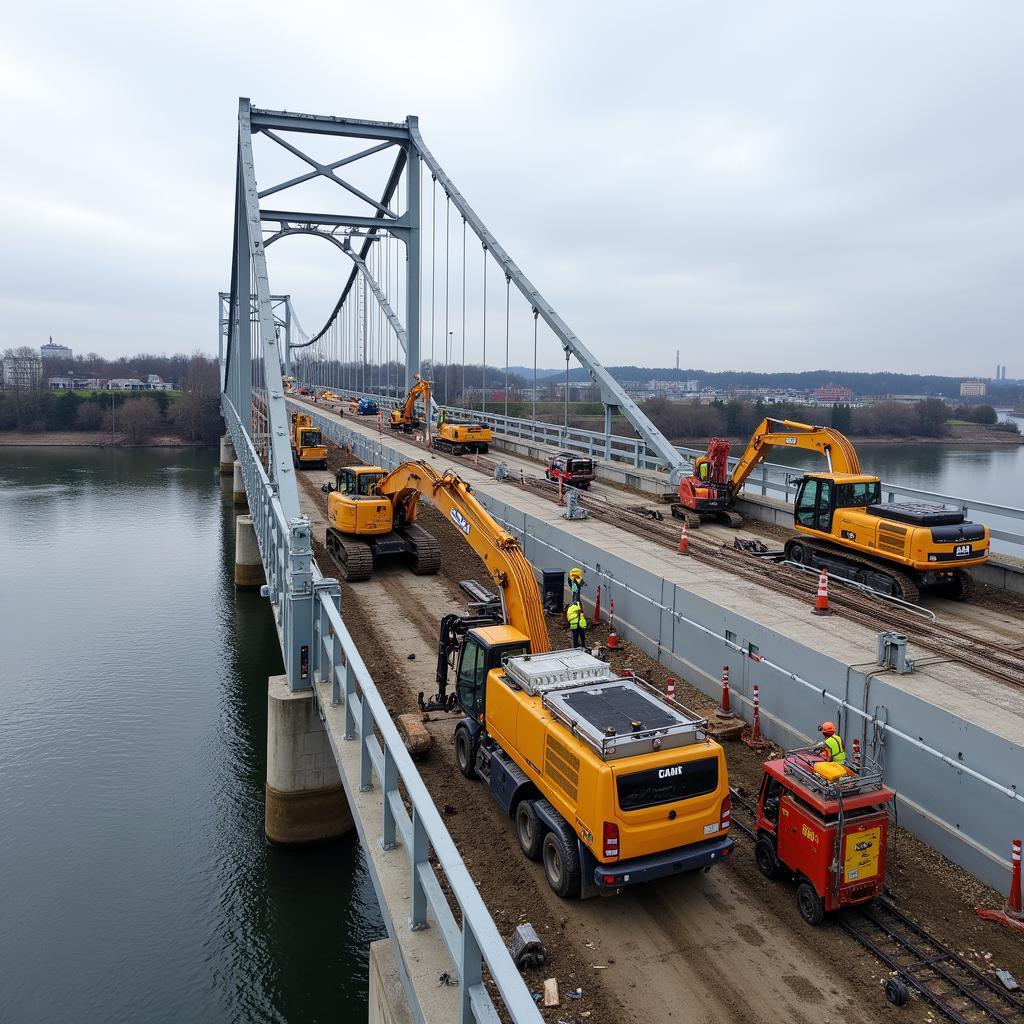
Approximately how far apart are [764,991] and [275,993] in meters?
8.20

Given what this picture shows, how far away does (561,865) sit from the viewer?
28.1 feet

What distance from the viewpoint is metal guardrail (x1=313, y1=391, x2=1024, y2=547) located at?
1840 cm

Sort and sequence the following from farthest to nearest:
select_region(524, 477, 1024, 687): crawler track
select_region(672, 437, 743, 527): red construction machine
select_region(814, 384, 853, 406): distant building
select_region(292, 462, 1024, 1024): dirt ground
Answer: select_region(814, 384, 853, 406): distant building, select_region(672, 437, 743, 527): red construction machine, select_region(524, 477, 1024, 687): crawler track, select_region(292, 462, 1024, 1024): dirt ground

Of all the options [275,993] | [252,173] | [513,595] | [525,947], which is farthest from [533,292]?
[525,947]

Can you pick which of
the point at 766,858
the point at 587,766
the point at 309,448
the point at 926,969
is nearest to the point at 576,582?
the point at 766,858

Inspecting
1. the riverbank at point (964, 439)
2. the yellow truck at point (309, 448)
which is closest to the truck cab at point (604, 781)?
the yellow truck at point (309, 448)

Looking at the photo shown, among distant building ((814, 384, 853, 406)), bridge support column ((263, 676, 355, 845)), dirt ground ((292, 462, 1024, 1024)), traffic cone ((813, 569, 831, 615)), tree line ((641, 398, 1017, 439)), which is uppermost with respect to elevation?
distant building ((814, 384, 853, 406))

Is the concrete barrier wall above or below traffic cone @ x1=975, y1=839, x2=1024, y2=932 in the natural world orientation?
above

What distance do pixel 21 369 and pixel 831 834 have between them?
638 feet

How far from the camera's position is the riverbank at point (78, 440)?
3925 inches

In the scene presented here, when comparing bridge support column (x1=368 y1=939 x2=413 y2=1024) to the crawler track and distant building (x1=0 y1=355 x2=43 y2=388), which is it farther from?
distant building (x1=0 y1=355 x2=43 y2=388)


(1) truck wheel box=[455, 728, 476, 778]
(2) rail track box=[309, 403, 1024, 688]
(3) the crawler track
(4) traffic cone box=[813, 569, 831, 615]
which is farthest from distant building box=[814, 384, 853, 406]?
(1) truck wheel box=[455, 728, 476, 778]

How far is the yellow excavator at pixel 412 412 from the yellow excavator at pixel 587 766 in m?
33.5

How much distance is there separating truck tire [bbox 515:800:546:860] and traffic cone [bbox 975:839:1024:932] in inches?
173
